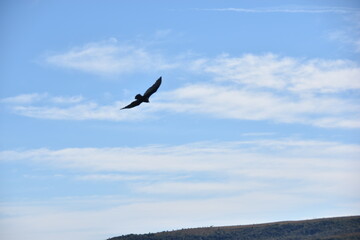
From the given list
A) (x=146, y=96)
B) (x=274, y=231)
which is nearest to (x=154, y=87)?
(x=146, y=96)

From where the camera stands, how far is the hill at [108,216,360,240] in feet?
256

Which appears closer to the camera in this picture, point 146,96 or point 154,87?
point 146,96

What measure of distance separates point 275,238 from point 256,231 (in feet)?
12.7

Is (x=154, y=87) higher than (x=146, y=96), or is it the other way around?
(x=154, y=87)

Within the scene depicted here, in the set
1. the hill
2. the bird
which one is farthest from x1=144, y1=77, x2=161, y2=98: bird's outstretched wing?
the hill

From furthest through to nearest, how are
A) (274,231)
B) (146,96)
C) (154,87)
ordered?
1. (274,231)
2. (154,87)
3. (146,96)

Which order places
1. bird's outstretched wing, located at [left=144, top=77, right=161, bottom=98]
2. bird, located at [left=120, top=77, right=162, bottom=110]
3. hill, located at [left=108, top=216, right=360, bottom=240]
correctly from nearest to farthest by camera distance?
bird, located at [left=120, top=77, right=162, bottom=110] < bird's outstretched wing, located at [left=144, top=77, right=161, bottom=98] < hill, located at [left=108, top=216, right=360, bottom=240]

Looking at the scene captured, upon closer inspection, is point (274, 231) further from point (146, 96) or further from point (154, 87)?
point (146, 96)

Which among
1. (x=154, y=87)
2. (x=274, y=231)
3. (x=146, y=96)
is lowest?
(x=274, y=231)

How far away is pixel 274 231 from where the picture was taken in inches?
3206

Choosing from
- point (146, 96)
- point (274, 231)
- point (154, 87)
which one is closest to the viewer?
point (146, 96)

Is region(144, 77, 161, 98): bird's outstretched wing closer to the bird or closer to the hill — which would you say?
the bird

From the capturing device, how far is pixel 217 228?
86188 mm

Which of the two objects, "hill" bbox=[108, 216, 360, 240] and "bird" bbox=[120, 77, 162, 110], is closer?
"bird" bbox=[120, 77, 162, 110]
